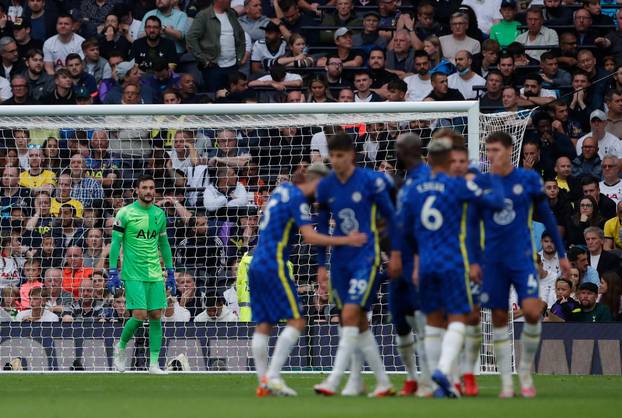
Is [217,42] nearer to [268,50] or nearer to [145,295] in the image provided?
[268,50]

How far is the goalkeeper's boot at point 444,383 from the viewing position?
1051cm

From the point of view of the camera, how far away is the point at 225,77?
22.5 metres

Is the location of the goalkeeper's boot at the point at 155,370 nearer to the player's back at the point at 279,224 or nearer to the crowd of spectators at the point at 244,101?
the crowd of spectators at the point at 244,101

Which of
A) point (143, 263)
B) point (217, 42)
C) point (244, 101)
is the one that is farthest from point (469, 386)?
point (217, 42)

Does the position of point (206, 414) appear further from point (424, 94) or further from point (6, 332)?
point (424, 94)

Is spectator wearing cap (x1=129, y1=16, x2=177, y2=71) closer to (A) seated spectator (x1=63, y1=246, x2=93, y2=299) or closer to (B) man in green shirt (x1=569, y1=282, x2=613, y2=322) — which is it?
(A) seated spectator (x1=63, y1=246, x2=93, y2=299)

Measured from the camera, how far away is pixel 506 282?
11.6 metres

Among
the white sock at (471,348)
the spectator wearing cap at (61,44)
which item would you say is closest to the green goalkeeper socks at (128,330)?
the white sock at (471,348)

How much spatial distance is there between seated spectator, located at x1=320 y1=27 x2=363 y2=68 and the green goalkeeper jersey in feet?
21.4

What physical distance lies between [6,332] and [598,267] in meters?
8.45

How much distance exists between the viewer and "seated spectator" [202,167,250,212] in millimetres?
18641

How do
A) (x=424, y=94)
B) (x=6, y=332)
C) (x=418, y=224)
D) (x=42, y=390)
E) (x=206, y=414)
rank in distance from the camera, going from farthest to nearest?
(x=424, y=94) < (x=6, y=332) < (x=42, y=390) < (x=418, y=224) < (x=206, y=414)

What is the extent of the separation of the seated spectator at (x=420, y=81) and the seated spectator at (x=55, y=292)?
6.74 meters

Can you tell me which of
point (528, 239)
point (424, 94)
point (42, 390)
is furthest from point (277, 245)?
point (424, 94)
